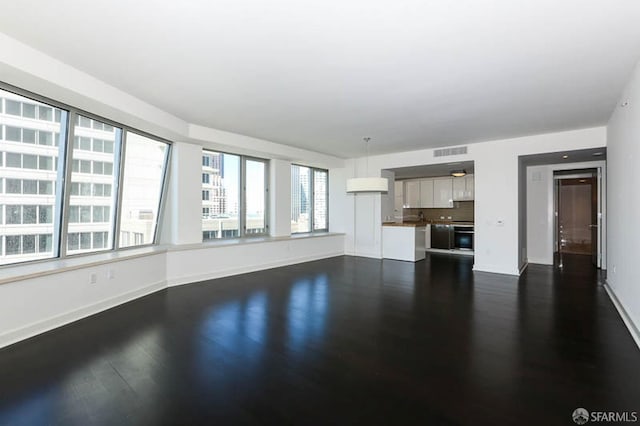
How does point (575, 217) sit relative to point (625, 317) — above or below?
above

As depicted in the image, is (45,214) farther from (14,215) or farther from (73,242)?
(73,242)

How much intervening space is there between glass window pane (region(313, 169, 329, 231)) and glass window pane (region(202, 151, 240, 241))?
2.60 meters

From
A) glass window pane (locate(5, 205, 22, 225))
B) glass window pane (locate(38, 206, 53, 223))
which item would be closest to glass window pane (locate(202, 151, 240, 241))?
glass window pane (locate(38, 206, 53, 223))

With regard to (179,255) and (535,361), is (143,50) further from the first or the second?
(535,361)

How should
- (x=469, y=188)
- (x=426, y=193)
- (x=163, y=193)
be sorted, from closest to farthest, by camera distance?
1. (x=163, y=193)
2. (x=469, y=188)
3. (x=426, y=193)

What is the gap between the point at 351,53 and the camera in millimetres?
2797

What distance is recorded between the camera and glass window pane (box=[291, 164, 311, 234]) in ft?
26.5

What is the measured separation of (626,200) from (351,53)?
140 inches

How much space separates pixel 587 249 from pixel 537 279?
15.3ft

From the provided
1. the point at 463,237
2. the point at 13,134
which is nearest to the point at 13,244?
the point at 13,134

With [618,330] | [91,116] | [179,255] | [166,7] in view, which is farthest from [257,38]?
[618,330]

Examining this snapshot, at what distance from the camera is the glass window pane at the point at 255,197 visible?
6848 millimetres

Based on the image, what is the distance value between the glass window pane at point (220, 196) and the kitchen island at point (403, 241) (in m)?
3.83

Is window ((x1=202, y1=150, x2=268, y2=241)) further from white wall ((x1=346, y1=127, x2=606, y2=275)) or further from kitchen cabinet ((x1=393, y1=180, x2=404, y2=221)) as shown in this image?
kitchen cabinet ((x1=393, y1=180, x2=404, y2=221))
